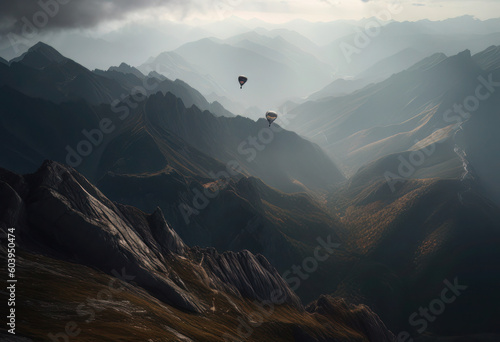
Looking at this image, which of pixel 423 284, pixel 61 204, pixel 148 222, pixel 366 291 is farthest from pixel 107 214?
pixel 423 284

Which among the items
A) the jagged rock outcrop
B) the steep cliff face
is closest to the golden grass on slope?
the steep cliff face

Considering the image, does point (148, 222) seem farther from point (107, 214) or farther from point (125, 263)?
point (125, 263)

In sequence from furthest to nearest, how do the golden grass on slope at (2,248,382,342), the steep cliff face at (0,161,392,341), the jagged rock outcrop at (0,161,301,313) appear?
the jagged rock outcrop at (0,161,301,313)
the steep cliff face at (0,161,392,341)
the golden grass on slope at (2,248,382,342)

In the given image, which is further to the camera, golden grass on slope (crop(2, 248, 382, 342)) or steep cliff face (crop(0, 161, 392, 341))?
steep cliff face (crop(0, 161, 392, 341))

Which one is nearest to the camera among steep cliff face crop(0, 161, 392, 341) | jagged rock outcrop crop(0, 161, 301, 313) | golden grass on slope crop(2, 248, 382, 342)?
golden grass on slope crop(2, 248, 382, 342)

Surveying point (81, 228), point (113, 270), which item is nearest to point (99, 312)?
point (113, 270)

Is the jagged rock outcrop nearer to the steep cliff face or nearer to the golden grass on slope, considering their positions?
the steep cliff face

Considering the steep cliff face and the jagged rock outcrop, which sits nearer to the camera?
the steep cliff face

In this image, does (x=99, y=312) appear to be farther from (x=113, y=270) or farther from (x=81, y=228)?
(x=81, y=228)
